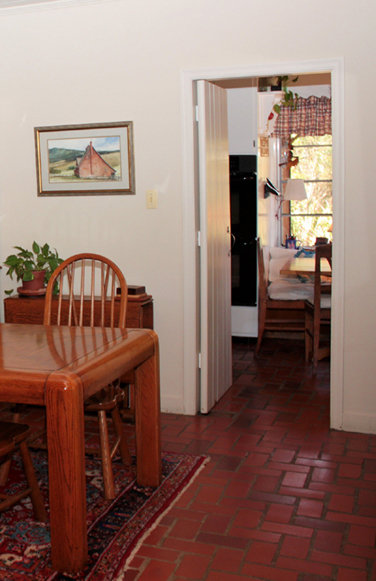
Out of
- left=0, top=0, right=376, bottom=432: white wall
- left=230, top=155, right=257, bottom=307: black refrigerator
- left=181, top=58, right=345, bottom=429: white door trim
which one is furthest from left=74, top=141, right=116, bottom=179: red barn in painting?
left=230, top=155, right=257, bottom=307: black refrigerator

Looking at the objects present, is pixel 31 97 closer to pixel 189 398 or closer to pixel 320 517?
pixel 189 398

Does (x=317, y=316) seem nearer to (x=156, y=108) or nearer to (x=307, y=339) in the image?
(x=307, y=339)

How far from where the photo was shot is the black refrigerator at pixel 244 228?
530cm

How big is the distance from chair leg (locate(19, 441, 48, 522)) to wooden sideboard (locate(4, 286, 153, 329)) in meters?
1.28

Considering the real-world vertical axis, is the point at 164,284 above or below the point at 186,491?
above

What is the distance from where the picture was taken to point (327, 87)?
6477 mm

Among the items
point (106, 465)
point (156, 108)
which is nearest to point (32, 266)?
point (156, 108)

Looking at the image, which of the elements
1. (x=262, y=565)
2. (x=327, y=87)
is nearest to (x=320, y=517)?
(x=262, y=565)

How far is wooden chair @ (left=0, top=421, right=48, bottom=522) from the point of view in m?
2.19

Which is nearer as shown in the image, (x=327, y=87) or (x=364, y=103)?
(x=364, y=103)

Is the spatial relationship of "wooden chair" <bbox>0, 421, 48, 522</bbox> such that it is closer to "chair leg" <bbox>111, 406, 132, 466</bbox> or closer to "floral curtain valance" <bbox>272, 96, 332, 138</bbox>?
"chair leg" <bbox>111, 406, 132, 466</bbox>

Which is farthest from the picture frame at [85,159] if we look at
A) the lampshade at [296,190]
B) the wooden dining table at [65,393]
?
the lampshade at [296,190]

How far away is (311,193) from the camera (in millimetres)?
7215

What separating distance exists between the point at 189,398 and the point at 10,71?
2.41 m
